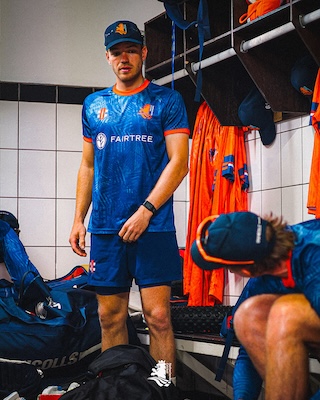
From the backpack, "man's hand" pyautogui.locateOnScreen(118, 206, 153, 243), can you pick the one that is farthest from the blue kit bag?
"man's hand" pyautogui.locateOnScreen(118, 206, 153, 243)

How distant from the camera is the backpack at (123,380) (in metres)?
2.62

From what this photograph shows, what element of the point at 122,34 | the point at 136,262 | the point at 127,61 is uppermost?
the point at 122,34

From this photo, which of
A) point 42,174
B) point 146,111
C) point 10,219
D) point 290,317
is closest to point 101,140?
point 146,111

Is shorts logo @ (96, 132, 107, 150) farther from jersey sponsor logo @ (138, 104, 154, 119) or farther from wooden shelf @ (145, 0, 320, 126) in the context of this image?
wooden shelf @ (145, 0, 320, 126)

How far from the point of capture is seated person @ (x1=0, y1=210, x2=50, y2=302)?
12.4 feet

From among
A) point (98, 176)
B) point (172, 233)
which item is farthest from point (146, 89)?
point (172, 233)

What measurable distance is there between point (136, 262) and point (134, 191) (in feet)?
0.96

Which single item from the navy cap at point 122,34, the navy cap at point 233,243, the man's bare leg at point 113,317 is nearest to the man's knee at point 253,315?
the navy cap at point 233,243

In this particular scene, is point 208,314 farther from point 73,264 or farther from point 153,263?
point 73,264

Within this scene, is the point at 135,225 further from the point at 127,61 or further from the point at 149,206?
the point at 127,61

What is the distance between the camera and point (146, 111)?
304cm

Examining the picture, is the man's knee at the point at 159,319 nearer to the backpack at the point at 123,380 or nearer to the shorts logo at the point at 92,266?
the backpack at the point at 123,380

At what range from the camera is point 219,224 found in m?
2.07

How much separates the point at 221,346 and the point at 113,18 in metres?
2.65
